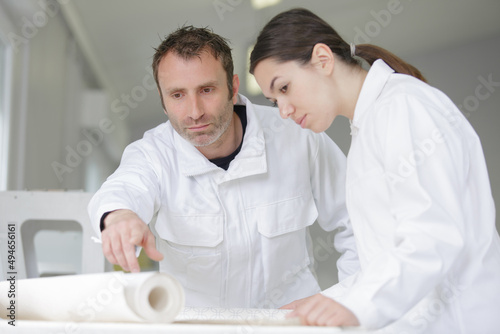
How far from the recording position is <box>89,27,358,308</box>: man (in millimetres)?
1388

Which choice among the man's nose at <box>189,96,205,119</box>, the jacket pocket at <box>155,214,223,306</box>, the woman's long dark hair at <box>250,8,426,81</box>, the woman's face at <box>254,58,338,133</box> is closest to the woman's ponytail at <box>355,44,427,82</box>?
the woman's long dark hair at <box>250,8,426,81</box>

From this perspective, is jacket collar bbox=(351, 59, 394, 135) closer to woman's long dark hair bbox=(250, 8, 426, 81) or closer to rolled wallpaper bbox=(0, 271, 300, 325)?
woman's long dark hair bbox=(250, 8, 426, 81)

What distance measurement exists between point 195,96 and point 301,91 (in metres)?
0.44

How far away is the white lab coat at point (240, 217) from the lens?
4.59 ft

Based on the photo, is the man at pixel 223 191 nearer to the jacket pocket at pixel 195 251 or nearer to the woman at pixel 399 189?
the jacket pocket at pixel 195 251

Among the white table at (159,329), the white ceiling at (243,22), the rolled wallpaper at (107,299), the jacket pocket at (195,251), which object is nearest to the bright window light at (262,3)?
the white ceiling at (243,22)

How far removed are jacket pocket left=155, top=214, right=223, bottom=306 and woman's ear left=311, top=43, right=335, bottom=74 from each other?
1.83ft

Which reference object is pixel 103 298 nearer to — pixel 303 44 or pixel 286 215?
pixel 303 44

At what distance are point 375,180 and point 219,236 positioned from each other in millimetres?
634

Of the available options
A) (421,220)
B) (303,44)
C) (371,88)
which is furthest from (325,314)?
(303,44)

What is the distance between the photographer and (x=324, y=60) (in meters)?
0.99

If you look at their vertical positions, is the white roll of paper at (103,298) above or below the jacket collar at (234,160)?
below

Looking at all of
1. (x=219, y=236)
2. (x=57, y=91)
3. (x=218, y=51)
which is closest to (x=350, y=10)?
(x=57, y=91)

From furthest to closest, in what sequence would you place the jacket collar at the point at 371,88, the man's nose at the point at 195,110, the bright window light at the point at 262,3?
the bright window light at the point at 262,3, the man's nose at the point at 195,110, the jacket collar at the point at 371,88
